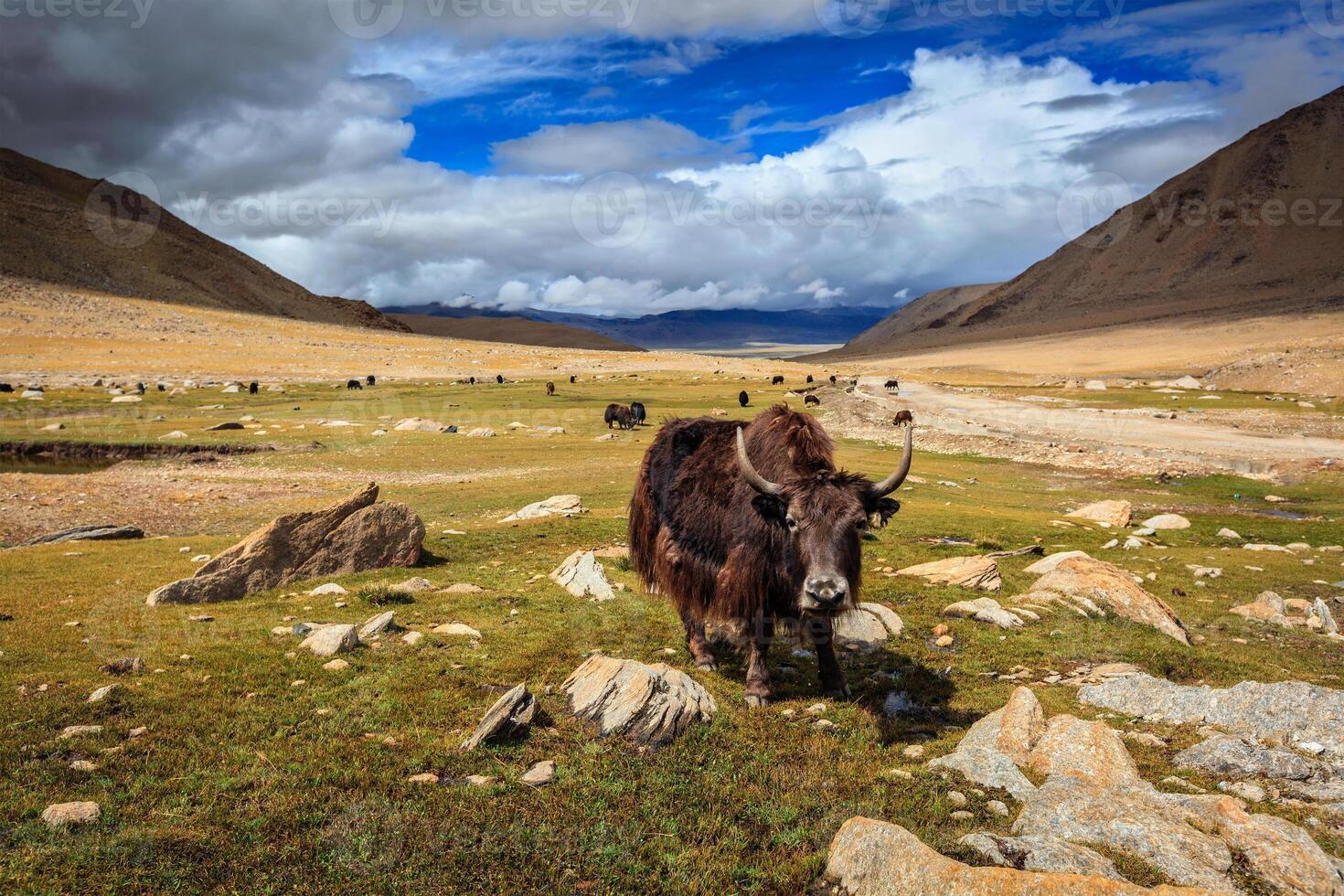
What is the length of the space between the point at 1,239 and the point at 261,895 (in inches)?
6639

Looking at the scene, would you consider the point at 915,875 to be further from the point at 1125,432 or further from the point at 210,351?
the point at 210,351

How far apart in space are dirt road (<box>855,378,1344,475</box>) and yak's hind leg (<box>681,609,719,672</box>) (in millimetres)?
27088

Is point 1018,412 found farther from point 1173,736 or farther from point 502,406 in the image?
point 1173,736

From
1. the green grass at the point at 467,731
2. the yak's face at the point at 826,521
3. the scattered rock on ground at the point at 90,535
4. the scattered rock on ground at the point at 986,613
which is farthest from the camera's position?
the scattered rock on ground at the point at 90,535

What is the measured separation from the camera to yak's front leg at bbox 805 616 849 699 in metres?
7.60

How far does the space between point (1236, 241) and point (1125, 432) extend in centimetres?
17101

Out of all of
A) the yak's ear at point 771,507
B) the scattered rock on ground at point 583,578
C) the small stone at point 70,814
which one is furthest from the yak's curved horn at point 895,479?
the small stone at point 70,814

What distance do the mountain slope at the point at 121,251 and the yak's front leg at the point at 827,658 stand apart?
15246 cm

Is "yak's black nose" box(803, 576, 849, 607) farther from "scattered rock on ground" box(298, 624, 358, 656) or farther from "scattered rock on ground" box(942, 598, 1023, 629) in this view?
"scattered rock on ground" box(298, 624, 358, 656)

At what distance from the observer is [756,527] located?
312 inches

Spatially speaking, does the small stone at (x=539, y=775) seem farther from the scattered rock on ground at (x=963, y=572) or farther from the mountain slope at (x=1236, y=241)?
the mountain slope at (x=1236, y=241)

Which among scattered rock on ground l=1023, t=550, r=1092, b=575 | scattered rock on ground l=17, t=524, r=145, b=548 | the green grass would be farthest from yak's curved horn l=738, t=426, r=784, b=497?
scattered rock on ground l=17, t=524, r=145, b=548

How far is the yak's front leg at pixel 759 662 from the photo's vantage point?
761 centimetres

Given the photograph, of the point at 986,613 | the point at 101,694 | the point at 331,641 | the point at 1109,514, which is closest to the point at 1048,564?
the point at 986,613
